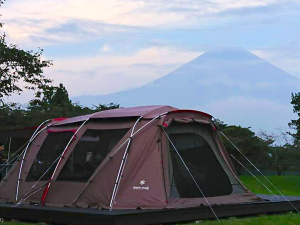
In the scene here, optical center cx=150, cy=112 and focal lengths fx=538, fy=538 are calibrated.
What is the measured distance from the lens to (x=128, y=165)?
1099 cm

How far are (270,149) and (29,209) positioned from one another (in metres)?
32.8

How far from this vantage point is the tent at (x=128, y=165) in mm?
10945

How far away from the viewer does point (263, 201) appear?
41.4ft

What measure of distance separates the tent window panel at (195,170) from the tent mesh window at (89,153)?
4.30 feet

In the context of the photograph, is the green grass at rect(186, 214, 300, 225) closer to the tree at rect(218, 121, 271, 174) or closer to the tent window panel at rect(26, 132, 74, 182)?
the tent window panel at rect(26, 132, 74, 182)

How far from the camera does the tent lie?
10945 mm

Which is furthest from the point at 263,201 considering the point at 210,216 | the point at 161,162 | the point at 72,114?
the point at 72,114

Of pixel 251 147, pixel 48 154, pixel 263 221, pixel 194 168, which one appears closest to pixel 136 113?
pixel 194 168

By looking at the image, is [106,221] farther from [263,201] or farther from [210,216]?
[263,201]

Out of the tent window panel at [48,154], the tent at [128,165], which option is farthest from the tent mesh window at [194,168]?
the tent window panel at [48,154]

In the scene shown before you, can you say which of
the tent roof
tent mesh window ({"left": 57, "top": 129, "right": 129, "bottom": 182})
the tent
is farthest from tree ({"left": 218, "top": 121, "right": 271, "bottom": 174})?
tent mesh window ({"left": 57, "top": 129, "right": 129, "bottom": 182})

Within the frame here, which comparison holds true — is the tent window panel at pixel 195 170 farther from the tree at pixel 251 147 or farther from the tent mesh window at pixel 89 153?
the tree at pixel 251 147

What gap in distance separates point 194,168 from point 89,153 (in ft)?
7.68

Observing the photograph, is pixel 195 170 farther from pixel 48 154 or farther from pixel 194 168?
pixel 48 154
